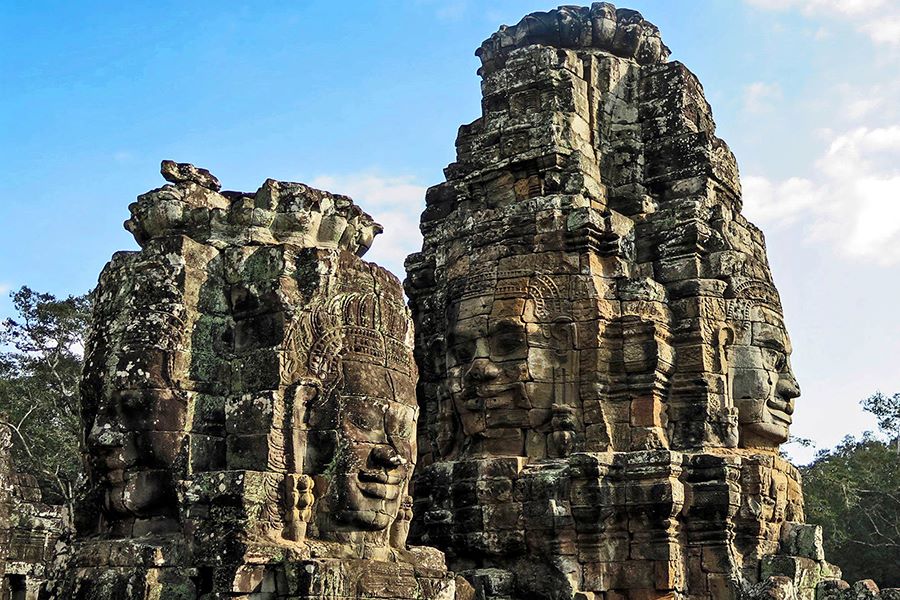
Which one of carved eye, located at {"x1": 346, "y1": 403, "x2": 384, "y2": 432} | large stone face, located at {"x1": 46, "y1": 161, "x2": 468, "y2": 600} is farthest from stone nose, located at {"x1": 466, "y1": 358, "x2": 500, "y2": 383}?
carved eye, located at {"x1": 346, "y1": 403, "x2": 384, "y2": 432}

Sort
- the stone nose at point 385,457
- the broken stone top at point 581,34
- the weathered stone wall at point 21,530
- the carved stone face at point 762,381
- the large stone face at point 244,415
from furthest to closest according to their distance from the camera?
the broken stone top at point 581,34 → the weathered stone wall at point 21,530 → the carved stone face at point 762,381 → the stone nose at point 385,457 → the large stone face at point 244,415

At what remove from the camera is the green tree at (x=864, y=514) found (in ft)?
102

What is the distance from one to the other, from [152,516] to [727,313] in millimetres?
8251

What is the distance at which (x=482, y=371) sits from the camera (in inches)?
488

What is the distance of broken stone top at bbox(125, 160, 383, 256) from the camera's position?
26.4ft

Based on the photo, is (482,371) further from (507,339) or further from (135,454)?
(135,454)

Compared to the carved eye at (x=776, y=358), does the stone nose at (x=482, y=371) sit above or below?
below

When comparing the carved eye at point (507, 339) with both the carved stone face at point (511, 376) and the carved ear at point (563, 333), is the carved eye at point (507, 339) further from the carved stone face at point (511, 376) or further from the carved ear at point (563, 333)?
the carved ear at point (563, 333)

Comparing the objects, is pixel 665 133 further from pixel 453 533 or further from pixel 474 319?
pixel 453 533

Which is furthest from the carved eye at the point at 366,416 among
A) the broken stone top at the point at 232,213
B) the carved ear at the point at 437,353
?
the carved ear at the point at 437,353

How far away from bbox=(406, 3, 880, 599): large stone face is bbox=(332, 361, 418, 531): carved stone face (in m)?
4.08

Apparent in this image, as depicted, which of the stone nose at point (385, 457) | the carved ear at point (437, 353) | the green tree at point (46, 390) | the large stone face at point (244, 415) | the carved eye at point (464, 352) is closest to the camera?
the large stone face at point (244, 415)

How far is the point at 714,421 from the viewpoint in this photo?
12.5m

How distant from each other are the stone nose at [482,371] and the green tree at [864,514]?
21.1 metres
